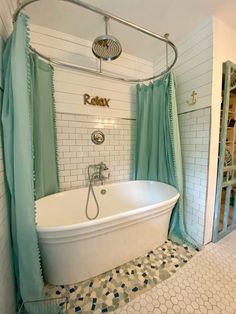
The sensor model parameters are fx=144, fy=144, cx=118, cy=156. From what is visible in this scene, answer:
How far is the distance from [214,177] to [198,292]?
1086 mm

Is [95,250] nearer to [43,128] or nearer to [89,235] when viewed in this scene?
[89,235]

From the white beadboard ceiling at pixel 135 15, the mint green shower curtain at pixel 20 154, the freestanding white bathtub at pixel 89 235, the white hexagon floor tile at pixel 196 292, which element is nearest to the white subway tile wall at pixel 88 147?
the freestanding white bathtub at pixel 89 235

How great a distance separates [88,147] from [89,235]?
3.72 feet

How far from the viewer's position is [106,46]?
1319mm

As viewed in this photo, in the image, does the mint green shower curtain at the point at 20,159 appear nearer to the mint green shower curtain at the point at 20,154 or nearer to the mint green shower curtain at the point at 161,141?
the mint green shower curtain at the point at 20,154

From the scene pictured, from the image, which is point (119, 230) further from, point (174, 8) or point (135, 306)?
point (174, 8)

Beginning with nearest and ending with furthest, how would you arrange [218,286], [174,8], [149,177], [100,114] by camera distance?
[218,286], [174,8], [100,114], [149,177]

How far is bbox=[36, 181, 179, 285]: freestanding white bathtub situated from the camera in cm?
110

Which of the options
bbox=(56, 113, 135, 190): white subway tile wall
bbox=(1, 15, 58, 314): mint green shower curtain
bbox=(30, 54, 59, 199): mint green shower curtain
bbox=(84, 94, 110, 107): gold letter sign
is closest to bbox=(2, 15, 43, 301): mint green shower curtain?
bbox=(1, 15, 58, 314): mint green shower curtain

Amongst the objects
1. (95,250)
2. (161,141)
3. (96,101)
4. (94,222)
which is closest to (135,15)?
(96,101)

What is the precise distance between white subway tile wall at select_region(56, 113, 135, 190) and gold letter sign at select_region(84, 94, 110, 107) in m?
0.19

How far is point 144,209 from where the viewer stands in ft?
4.29

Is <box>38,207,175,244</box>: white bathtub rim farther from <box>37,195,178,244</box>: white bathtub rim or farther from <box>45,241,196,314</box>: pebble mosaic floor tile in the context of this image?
<box>45,241,196,314</box>: pebble mosaic floor tile

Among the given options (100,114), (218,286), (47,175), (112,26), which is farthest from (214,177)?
(112,26)
